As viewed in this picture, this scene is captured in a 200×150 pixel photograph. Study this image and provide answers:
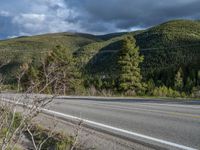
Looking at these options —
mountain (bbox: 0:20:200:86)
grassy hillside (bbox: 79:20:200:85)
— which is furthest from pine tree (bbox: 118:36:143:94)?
grassy hillside (bbox: 79:20:200:85)

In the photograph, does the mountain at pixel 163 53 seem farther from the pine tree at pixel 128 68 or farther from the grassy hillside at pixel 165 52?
the pine tree at pixel 128 68

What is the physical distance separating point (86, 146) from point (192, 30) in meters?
137

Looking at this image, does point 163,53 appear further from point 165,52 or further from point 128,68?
point 128,68

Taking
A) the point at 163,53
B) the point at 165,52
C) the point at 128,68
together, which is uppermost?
the point at 165,52

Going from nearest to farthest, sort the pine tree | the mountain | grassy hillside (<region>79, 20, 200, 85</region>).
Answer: the pine tree, the mountain, grassy hillside (<region>79, 20, 200, 85</region>)

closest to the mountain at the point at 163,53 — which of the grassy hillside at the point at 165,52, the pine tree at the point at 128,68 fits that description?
the grassy hillside at the point at 165,52

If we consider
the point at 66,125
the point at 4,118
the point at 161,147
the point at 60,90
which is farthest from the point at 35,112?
the point at 66,125

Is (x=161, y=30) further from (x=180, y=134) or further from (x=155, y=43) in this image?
(x=180, y=134)

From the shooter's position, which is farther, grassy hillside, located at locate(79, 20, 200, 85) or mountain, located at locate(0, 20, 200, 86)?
grassy hillside, located at locate(79, 20, 200, 85)

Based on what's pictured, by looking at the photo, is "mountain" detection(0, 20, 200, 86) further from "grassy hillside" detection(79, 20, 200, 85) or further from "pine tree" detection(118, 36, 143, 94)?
"pine tree" detection(118, 36, 143, 94)

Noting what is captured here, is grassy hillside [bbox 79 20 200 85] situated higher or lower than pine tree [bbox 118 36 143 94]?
higher

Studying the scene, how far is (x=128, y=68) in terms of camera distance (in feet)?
132

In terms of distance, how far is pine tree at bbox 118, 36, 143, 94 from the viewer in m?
39.7

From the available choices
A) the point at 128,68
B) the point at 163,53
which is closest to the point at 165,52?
the point at 163,53
